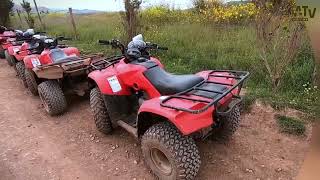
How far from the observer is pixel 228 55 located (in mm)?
6711

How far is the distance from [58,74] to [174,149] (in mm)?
2778

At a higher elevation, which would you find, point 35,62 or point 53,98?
point 35,62

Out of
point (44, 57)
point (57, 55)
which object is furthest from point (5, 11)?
point (57, 55)

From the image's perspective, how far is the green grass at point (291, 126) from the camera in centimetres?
423

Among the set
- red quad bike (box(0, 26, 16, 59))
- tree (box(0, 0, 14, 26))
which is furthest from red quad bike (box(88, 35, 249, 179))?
tree (box(0, 0, 14, 26))

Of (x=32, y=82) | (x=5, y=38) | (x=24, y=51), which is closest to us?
(x=32, y=82)

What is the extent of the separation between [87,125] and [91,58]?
1099mm

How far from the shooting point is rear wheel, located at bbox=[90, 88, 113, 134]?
14.4 feet

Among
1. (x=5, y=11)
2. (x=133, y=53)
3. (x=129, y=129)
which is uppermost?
(x=5, y=11)

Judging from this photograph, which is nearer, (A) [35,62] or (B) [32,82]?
(A) [35,62]

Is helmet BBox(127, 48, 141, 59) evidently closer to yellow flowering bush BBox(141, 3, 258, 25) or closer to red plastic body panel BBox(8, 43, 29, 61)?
yellow flowering bush BBox(141, 3, 258, 25)

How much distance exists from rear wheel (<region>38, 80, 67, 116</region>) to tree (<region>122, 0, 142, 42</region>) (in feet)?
10.4

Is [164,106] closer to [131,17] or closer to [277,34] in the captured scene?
[277,34]

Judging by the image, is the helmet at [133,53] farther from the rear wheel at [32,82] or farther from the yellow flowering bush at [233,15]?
the yellow flowering bush at [233,15]
